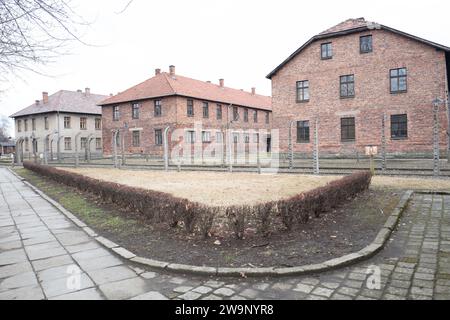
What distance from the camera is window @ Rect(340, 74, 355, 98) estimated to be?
83.8 ft

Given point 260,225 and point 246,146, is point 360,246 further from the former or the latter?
point 246,146

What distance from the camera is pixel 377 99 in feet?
80.6

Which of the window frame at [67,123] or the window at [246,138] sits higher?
the window frame at [67,123]

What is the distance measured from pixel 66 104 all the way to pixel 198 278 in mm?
49535

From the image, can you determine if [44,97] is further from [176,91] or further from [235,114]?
[235,114]

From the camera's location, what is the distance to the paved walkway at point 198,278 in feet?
11.8

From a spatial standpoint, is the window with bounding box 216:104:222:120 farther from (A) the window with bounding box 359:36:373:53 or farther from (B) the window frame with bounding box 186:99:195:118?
(A) the window with bounding box 359:36:373:53

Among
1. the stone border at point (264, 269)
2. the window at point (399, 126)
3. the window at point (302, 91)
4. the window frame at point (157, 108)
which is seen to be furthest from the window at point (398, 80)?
the window frame at point (157, 108)

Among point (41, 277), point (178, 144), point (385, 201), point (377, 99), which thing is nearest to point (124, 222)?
point (41, 277)

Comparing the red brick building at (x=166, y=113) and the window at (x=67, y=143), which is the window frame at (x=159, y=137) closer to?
the red brick building at (x=166, y=113)

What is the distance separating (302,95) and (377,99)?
5737mm

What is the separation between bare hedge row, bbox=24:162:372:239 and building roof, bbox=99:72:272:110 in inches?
1085

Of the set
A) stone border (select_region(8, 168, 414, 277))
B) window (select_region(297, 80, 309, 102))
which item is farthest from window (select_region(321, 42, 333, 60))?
stone border (select_region(8, 168, 414, 277))

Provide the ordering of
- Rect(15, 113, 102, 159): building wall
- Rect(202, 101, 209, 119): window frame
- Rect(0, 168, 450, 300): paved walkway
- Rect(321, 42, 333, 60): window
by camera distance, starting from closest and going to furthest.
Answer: Rect(0, 168, 450, 300): paved walkway
Rect(321, 42, 333, 60): window
Rect(202, 101, 209, 119): window frame
Rect(15, 113, 102, 159): building wall
